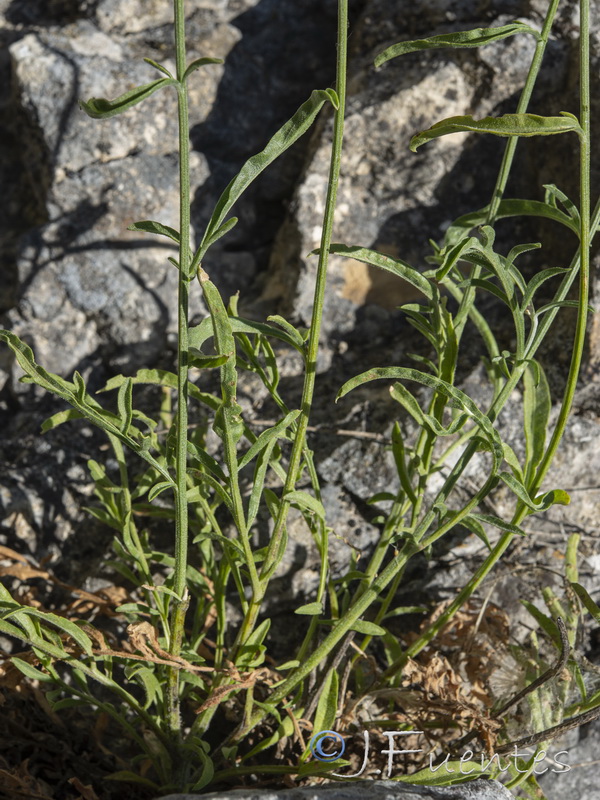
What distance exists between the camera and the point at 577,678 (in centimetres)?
105

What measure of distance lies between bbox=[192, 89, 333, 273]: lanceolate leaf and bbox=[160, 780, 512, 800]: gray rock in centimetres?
64

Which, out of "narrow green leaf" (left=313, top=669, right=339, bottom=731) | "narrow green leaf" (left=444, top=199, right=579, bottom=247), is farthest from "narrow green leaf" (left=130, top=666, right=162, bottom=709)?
"narrow green leaf" (left=444, top=199, right=579, bottom=247)

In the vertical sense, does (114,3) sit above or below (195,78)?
above

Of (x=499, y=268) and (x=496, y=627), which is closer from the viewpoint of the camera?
(x=499, y=268)

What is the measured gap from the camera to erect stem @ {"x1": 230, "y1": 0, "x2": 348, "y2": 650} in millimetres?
791

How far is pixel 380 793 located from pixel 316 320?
58cm

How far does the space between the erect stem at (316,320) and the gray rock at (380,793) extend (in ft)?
0.78

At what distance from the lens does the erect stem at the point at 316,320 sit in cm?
79

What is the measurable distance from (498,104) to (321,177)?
42cm

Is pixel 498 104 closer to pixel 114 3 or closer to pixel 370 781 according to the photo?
pixel 114 3

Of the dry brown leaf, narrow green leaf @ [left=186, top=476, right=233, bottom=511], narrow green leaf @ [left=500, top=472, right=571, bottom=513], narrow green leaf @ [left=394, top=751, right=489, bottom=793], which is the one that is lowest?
the dry brown leaf

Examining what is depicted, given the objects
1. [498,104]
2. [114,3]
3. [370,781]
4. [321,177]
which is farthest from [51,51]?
[370,781]

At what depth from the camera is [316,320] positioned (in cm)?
87

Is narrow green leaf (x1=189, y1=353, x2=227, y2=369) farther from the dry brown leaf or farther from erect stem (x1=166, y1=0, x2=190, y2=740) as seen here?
the dry brown leaf
